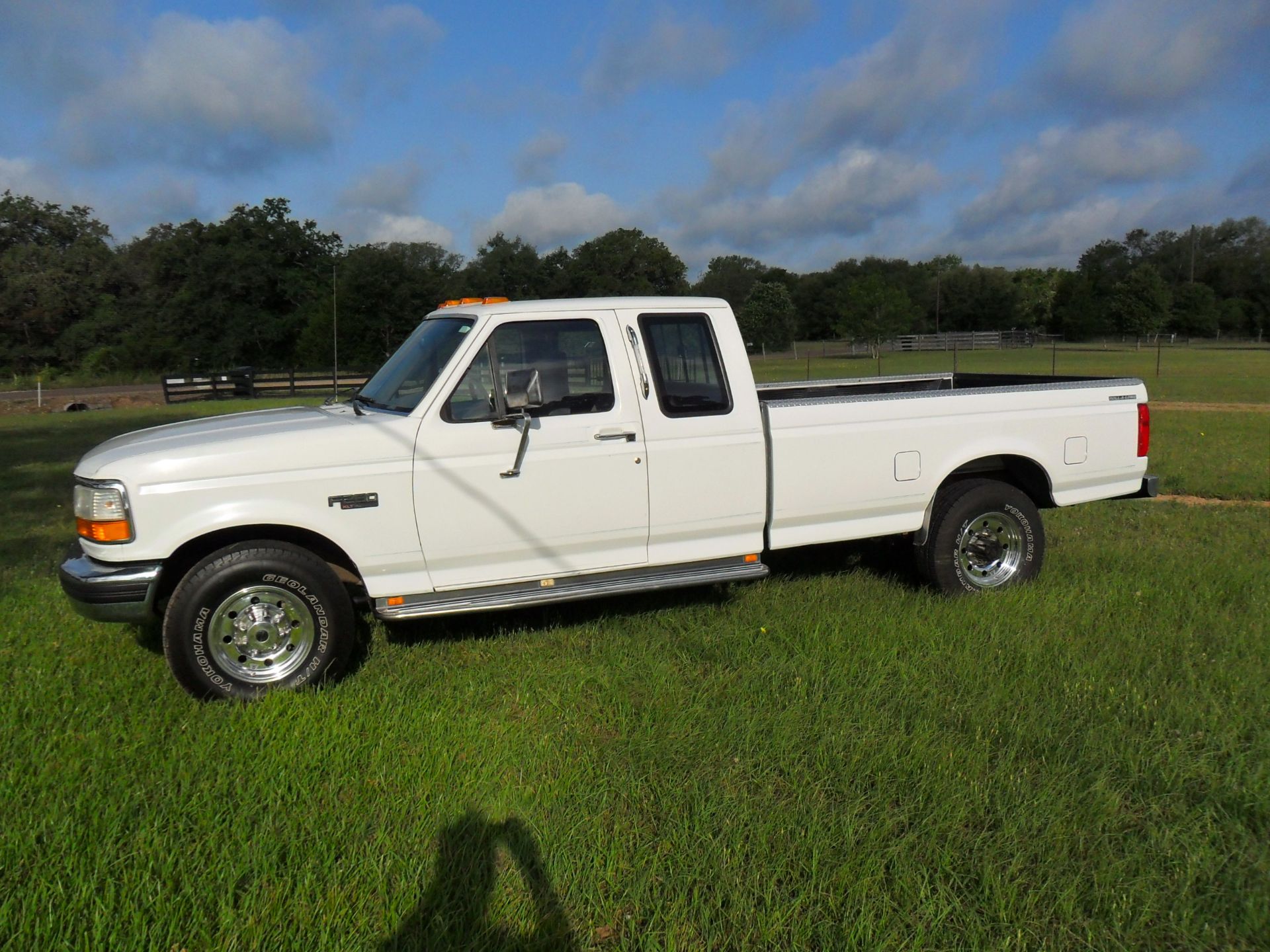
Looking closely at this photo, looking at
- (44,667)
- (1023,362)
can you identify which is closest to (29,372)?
(1023,362)

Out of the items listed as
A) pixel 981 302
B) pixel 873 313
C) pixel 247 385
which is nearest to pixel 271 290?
pixel 247 385

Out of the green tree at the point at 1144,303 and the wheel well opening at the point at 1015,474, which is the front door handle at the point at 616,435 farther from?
the green tree at the point at 1144,303

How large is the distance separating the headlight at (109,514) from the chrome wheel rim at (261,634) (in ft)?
1.94

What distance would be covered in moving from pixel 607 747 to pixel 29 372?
5289cm

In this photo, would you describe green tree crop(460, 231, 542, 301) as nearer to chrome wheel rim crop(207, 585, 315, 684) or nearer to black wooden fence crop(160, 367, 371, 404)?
black wooden fence crop(160, 367, 371, 404)

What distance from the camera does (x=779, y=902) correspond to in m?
3.23

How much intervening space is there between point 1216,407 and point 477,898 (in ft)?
78.5

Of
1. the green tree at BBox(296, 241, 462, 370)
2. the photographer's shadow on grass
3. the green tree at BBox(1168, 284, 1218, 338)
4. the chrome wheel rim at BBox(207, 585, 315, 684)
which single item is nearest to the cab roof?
the chrome wheel rim at BBox(207, 585, 315, 684)

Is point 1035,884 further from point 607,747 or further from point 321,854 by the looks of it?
point 321,854

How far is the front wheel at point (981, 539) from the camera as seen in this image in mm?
6387

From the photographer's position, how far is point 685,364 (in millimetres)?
5840

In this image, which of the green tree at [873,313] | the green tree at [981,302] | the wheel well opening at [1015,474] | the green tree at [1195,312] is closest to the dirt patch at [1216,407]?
the wheel well opening at [1015,474]

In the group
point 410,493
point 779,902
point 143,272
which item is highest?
point 143,272

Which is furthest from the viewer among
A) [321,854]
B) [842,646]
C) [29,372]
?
[29,372]
